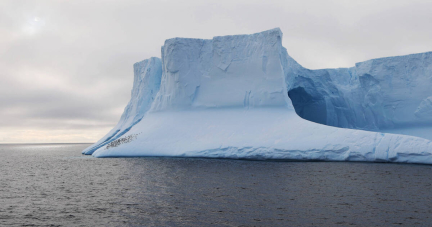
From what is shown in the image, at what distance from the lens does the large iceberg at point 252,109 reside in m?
18.8

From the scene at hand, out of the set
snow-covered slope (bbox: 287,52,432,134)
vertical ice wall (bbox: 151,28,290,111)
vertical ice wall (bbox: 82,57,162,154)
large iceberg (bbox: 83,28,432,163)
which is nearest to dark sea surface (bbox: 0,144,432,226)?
large iceberg (bbox: 83,28,432,163)

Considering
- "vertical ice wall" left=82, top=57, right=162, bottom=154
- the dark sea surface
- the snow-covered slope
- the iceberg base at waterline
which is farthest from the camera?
"vertical ice wall" left=82, top=57, right=162, bottom=154

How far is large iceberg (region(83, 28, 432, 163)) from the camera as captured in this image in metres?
18.8

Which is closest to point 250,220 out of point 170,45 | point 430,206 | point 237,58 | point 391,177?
point 430,206

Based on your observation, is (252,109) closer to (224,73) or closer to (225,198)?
(224,73)

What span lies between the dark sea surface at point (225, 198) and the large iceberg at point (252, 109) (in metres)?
3.74

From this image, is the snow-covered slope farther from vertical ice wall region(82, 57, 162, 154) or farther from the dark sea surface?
the dark sea surface

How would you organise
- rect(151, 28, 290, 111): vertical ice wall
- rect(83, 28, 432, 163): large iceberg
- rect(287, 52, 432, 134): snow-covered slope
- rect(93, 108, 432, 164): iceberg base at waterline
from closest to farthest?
1. rect(93, 108, 432, 164): iceberg base at waterline
2. rect(83, 28, 432, 163): large iceberg
3. rect(151, 28, 290, 111): vertical ice wall
4. rect(287, 52, 432, 134): snow-covered slope

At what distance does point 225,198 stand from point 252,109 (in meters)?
14.7

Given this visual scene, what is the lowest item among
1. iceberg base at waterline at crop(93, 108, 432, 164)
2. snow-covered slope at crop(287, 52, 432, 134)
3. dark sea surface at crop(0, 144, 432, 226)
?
dark sea surface at crop(0, 144, 432, 226)

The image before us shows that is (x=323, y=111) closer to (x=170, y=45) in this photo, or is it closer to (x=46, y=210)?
(x=170, y=45)

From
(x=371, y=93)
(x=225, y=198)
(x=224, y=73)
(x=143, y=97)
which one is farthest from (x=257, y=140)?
(x=371, y=93)

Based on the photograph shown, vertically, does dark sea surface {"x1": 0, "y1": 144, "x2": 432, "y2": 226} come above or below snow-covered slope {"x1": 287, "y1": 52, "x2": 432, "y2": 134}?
below

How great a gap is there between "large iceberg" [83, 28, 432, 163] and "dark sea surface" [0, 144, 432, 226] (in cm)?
374
